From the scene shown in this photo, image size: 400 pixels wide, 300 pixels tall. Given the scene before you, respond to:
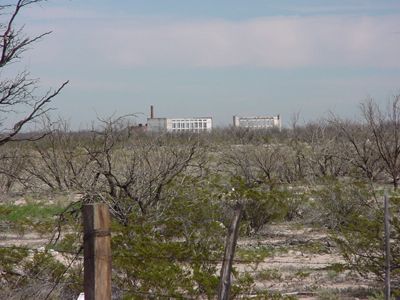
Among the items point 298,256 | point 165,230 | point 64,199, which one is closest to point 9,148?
point 64,199

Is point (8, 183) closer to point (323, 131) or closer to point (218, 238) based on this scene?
point (323, 131)

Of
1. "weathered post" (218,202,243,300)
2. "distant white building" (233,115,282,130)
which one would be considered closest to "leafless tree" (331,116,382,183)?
"weathered post" (218,202,243,300)

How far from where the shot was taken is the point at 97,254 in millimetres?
5375

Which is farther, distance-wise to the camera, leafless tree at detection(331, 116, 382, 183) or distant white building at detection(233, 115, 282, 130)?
distant white building at detection(233, 115, 282, 130)

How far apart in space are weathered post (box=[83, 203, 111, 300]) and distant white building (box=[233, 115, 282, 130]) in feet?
198

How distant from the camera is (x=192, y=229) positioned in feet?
29.7

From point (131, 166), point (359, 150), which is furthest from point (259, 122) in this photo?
point (131, 166)

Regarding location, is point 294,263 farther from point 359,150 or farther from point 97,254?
point 359,150

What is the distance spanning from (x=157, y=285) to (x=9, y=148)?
16281 millimetres

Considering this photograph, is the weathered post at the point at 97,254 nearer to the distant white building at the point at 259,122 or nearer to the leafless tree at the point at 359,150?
the leafless tree at the point at 359,150

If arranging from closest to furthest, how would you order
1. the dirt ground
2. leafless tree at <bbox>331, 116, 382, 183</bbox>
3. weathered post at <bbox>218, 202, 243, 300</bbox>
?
weathered post at <bbox>218, 202, 243, 300</bbox>
the dirt ground
leafless tree at <bbox>331, 116, 382, 183</bbox>

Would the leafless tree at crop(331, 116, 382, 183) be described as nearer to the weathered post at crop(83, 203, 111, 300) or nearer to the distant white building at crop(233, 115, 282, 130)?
the weathered post at crop(83, 203, 111, 300)

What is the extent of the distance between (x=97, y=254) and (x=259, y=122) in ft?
238

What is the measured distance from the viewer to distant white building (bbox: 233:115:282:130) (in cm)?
6909
